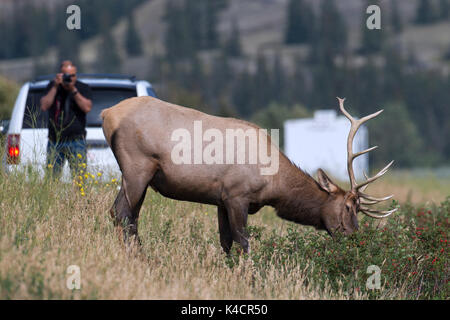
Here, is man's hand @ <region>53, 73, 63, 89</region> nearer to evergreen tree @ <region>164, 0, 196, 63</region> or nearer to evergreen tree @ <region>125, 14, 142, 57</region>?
evergreen tree @ <region>164, 0, 196, 63</region>

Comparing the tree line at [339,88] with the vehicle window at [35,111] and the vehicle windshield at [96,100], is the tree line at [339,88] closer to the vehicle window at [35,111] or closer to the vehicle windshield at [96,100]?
the vehicle windshield at [96,100]

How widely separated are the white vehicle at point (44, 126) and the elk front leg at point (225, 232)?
184cm

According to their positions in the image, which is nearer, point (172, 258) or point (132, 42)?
point (172, 258)

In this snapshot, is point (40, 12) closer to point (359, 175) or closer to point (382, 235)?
point (359, 175)

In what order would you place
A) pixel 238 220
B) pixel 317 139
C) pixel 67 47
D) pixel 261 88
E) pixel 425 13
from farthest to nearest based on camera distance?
pixel 425 13, pixel 67 47, pixel 261 88, pixel 317 139, pixel 238 220

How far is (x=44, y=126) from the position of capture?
894 cm

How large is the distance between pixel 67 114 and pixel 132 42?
164437 millimetres

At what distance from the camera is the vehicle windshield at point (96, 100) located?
29.8 ft

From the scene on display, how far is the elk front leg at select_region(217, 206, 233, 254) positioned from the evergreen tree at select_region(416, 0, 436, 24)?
588ft

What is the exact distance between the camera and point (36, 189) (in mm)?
7375

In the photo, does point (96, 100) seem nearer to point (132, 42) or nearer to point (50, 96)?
point (50, 96)

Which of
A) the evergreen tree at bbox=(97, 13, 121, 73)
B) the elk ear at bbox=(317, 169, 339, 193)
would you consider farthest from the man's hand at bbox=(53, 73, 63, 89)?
the evergreen tree at bbox=(97, 13, 121, 73)

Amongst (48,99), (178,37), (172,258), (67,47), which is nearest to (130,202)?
(172,258)

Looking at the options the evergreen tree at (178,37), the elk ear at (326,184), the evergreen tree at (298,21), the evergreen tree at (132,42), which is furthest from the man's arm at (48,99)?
the evergreen tree at (132,42)
